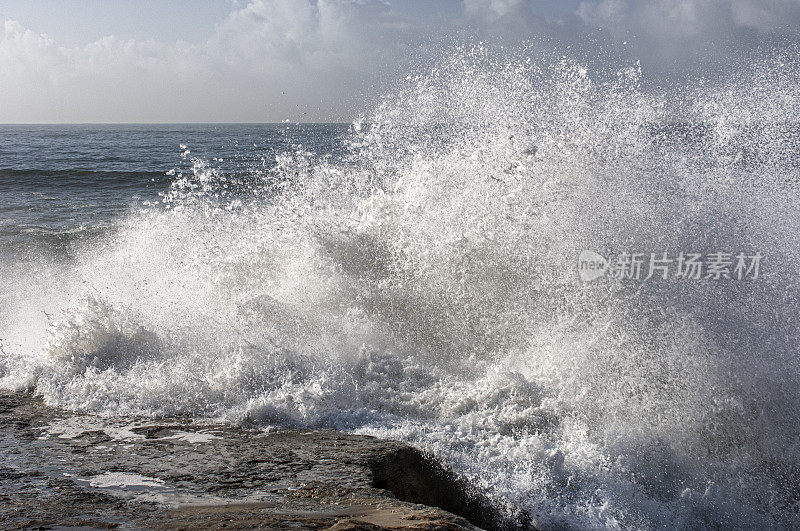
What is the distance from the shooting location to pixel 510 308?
504 cm

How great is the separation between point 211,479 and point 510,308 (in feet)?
9.79

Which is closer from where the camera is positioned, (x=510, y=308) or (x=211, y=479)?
(x=211, y=479)

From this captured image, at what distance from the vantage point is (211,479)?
2949 mm

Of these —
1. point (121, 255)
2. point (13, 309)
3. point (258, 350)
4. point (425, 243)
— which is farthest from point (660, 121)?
point (13, 309)

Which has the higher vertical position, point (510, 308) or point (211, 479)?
point (510, 308)

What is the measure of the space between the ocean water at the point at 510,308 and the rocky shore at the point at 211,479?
0.21m

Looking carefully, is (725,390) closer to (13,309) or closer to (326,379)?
(326,379)

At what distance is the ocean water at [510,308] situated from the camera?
11.9 feet

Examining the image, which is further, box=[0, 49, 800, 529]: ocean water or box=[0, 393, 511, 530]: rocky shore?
box=[0, 49, 800, 529]: ocean water

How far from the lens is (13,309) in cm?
652

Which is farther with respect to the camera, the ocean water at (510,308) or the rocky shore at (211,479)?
the ocean water at (510,308)

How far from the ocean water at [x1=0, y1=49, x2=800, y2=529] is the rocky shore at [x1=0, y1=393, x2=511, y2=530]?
21cm

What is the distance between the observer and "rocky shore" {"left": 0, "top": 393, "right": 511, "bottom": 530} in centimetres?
242

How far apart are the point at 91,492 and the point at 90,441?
0.81 metres
